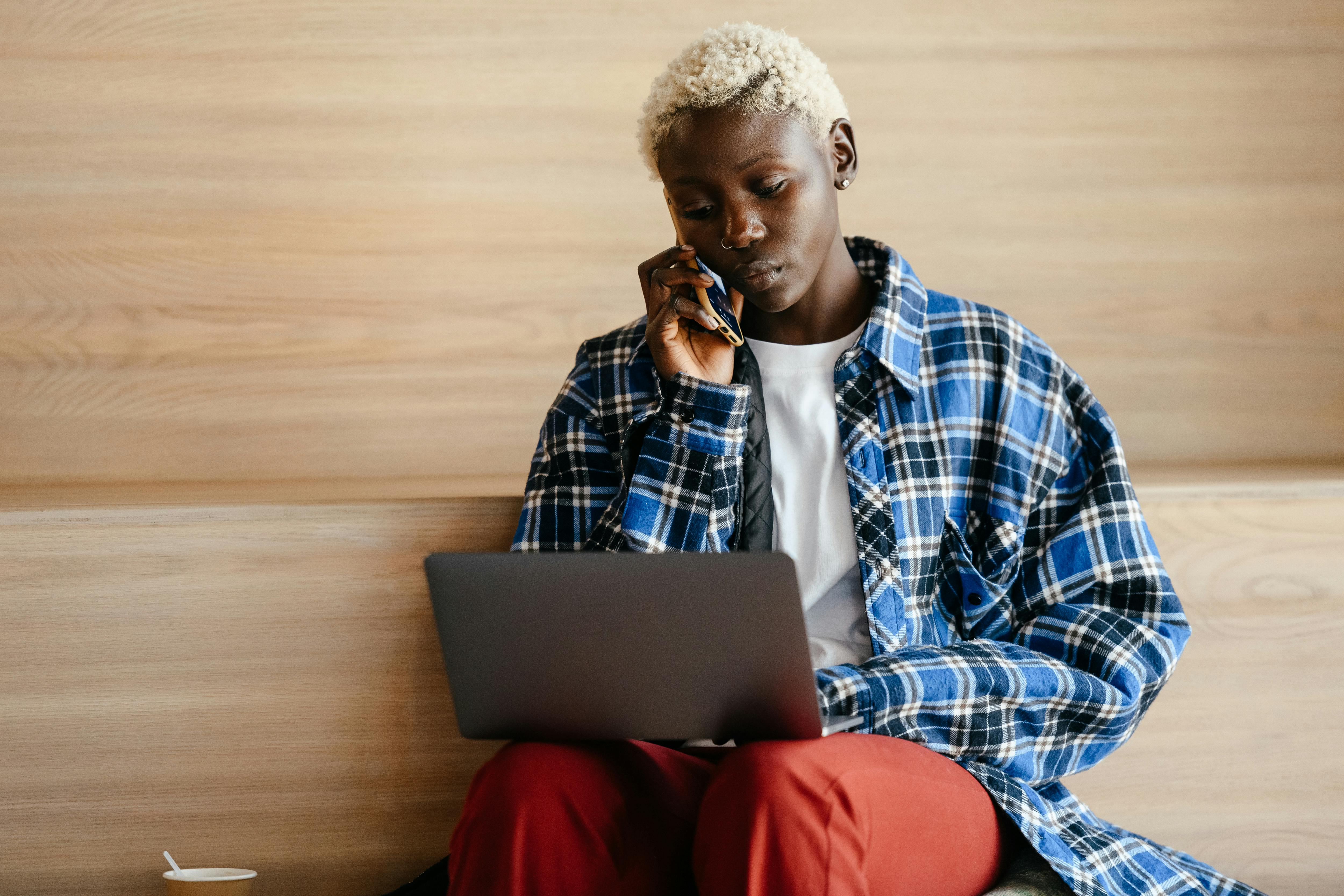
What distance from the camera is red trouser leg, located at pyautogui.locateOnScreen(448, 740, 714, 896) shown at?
750mm

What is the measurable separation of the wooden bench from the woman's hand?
26cm

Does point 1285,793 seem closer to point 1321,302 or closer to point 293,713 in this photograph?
point 1321,302

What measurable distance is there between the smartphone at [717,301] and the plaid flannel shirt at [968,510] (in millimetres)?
55

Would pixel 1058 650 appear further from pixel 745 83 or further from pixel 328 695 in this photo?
pixel 328 695

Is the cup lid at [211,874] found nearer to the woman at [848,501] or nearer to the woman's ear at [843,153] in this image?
the woman at [848,501]

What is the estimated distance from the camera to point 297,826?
3.57ft

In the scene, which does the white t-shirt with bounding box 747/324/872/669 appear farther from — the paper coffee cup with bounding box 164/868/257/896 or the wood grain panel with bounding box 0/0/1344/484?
the paper coffee cup with bounding box 164/868/257/896

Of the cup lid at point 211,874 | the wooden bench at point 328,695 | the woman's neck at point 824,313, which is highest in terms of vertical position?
the woman's neck at point 824,313

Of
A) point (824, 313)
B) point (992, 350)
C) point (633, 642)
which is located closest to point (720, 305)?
point (824, 313)

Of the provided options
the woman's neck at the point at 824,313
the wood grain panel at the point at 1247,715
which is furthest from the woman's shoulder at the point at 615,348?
the wood grain panel at the point at 1247,715

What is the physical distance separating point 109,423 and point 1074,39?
1.39 metres

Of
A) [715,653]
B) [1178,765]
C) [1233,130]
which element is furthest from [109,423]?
[1233,130]

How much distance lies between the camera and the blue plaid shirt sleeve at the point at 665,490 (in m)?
0.96

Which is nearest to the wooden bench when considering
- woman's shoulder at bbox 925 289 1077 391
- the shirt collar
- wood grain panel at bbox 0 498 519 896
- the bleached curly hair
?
wood grain panel at bbox 0 498 519 896
